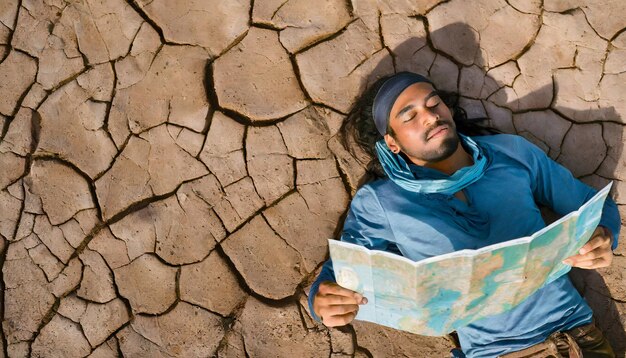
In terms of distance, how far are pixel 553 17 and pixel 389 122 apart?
1039 mm

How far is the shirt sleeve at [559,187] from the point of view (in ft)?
8.48

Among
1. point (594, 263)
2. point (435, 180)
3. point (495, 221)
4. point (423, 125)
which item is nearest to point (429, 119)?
point (423, 125)

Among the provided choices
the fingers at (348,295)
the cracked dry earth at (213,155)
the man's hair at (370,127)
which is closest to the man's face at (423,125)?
the man's hair at (370,127)

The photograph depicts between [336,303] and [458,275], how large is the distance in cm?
52

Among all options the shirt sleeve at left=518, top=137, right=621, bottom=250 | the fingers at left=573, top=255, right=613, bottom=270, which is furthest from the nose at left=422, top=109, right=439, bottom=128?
the fingers at left=573, top=255, right=613, bottom=270

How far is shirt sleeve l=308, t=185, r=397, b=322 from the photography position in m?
2.56

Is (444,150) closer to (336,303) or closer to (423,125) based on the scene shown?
(423,125)

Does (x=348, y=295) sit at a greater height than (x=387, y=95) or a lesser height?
lesser

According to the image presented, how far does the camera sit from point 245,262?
2949 millimetres

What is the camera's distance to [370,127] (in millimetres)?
2793

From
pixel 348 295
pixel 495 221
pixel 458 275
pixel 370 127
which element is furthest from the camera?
pixel 370 127

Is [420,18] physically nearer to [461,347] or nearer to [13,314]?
[461,347]

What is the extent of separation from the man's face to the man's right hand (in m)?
0.67

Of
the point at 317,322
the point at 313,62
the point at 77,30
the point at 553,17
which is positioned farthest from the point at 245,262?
the point at 553,17
